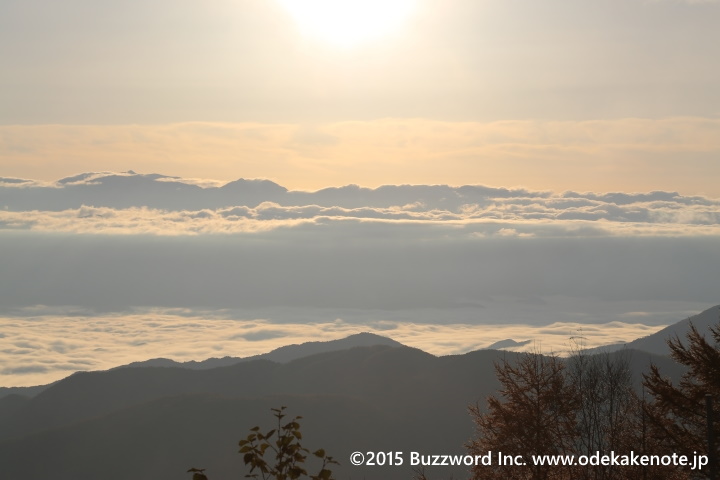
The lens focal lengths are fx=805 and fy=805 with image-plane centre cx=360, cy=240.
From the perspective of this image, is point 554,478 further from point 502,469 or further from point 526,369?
point 526,369

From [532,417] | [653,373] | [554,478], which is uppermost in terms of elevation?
[653,373]

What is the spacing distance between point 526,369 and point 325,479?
33051mm

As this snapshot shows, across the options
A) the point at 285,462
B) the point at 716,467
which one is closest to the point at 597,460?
the point at 716,467

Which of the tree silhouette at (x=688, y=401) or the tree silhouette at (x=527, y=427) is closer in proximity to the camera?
the tree silhouette at (x=688, y=401)

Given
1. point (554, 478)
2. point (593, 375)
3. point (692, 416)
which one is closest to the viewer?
point (692, 416)

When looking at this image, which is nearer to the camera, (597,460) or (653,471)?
(653,471)

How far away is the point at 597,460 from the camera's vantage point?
44094 millimetres

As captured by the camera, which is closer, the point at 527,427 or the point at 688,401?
the point at 688,401

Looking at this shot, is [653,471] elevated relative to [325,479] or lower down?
lower down

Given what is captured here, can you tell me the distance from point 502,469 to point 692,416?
10374 millimetres

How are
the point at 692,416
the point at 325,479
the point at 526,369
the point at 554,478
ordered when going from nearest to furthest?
the point at 325,479
the point at 692,416
the point at 554,478
the point at 526,369

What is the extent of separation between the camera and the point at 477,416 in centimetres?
4769

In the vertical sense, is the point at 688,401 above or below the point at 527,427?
above

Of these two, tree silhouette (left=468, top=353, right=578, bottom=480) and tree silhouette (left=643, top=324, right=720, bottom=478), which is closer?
tree silhouette (left=643, top=324, right=720, bottom=478)
